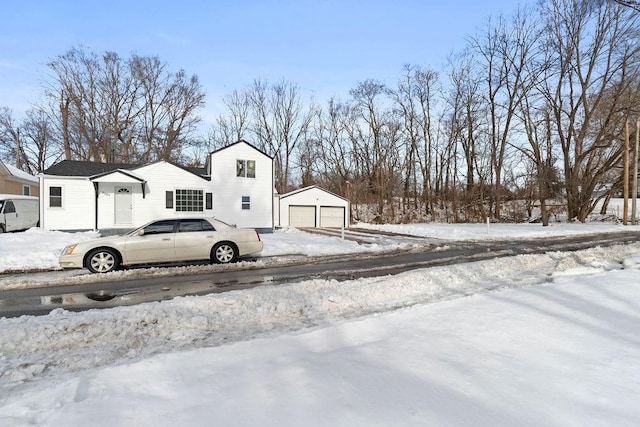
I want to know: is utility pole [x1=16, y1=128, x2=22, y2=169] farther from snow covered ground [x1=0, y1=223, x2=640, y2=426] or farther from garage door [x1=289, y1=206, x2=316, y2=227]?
snow covered ground [x1=0, y1=223, x2=640, y2=426]

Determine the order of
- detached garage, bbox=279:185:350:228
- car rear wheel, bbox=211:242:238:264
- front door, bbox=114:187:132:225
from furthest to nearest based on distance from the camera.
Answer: detached garage, bbox=279:185:350:228, front door, bbox=114:187:132:225, car rear wheel, bbox=211:242:238:264

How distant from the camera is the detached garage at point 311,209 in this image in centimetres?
3041

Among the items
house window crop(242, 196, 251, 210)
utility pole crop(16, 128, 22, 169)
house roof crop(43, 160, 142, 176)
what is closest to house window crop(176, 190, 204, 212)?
house window crop(242, 196, 251, 210)

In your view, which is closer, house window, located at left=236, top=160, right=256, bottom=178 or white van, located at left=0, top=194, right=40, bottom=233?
white van, located at left=0, top=194, right=40, bottom=233

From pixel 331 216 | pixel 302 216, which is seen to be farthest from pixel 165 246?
pixel 331 216

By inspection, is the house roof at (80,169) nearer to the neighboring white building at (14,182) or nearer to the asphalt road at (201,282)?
the neighboring white building at (14,182)

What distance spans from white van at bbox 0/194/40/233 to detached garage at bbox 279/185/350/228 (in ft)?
53.3

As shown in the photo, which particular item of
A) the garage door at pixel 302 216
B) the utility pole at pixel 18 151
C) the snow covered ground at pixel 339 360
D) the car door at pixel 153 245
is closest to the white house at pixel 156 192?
the garage door at pixel 302 216

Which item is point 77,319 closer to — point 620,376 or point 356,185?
point 620,376

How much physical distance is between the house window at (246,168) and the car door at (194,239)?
1272 centimetres

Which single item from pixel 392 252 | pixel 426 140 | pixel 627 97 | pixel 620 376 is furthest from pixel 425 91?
pixel 620 376

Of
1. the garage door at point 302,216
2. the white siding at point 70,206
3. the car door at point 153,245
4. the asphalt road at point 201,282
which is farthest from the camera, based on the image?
the garage door at point 302,216

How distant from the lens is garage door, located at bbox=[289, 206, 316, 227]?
3061 centimetres

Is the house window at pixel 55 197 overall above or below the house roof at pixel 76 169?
below
